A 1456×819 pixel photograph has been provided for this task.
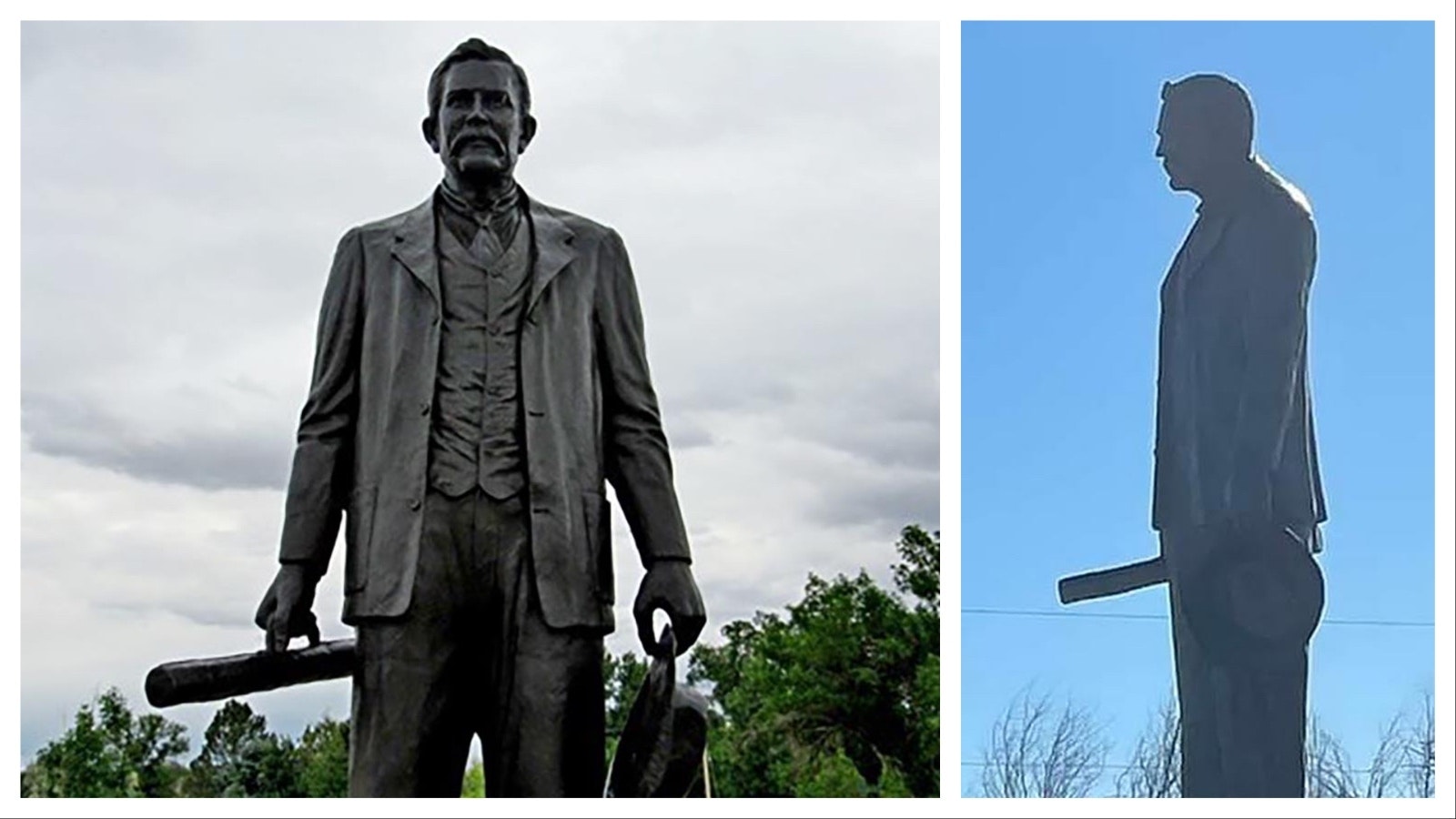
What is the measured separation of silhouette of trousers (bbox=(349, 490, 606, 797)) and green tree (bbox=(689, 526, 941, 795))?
181 inches

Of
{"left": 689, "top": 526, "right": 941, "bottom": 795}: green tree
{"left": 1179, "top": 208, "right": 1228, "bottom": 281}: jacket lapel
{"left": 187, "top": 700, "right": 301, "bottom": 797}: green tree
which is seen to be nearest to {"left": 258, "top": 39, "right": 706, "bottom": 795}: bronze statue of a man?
{"left": 1179, "top": 208, "right": 1228, "bottom": 281}: jacket lapel

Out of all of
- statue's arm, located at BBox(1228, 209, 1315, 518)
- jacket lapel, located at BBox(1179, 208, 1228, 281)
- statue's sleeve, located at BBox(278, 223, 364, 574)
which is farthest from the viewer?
jacket lapel, located at BBox(1179, 208, 1228, 281)

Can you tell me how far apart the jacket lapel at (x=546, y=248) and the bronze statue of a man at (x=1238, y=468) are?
3.82 feet

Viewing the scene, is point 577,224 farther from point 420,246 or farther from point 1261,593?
point 1261,593

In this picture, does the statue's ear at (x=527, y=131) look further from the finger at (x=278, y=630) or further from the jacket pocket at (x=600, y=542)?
the finger at (x=278, y=630)

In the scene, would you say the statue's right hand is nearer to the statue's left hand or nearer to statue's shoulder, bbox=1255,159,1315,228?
the statue's left hand

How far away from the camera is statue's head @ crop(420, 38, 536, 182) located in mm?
4211

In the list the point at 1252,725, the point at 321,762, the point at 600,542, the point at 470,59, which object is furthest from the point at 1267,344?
the point at 321,762

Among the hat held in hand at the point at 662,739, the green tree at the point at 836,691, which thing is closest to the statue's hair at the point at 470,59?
the hat held in hand at the point at 662,739

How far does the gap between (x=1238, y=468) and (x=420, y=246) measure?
5.00ft

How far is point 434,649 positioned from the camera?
4090 mm

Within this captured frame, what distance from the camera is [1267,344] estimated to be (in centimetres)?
446

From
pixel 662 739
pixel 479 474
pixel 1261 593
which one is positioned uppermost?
pixel 479 474
